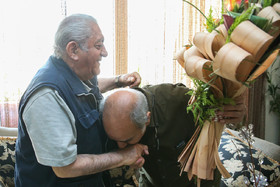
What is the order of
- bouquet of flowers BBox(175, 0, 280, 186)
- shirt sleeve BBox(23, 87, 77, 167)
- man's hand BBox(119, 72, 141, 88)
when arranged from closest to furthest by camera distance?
1. bouquet of flowers BBox(175, 0, 280, 186)
2. shirt sleeve BBox(23, 87, 77, 167)
3. man's hand BBox(119, 72, 141, 88)

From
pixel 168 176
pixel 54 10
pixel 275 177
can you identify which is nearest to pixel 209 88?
pixel 168 176

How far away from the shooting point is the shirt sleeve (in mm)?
875

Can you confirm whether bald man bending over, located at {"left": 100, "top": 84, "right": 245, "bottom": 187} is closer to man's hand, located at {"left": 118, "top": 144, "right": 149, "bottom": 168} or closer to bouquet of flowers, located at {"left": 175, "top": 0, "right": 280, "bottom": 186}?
man's hand, located at {"left": 118, "top": 144, "right": 149, "bottom": 168}

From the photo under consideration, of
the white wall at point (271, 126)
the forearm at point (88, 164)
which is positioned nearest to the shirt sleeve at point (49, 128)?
the forearm at point (88, 164)

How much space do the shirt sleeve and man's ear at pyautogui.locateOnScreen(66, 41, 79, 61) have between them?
198 mm

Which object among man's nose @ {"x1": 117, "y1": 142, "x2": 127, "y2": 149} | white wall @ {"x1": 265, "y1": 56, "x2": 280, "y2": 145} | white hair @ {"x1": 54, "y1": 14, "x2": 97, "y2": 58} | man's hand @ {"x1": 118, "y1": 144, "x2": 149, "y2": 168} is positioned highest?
white hair @ {"x1": 54, "y1": 14, "x2": 97, "y2": 58}

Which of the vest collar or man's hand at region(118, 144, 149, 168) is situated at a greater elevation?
the vest collar

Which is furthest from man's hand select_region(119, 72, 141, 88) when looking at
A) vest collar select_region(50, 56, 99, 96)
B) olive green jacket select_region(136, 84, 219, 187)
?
vest collar select_region(50, 56, 99, 96)

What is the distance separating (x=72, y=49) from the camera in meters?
1.03

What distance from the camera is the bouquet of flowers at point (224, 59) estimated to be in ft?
2.04

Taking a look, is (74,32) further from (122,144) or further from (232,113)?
(232,113)

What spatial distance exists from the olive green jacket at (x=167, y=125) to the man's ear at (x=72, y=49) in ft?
1.22

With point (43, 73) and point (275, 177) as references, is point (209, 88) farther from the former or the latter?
point (275, 177)

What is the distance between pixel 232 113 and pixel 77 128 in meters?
0.62
